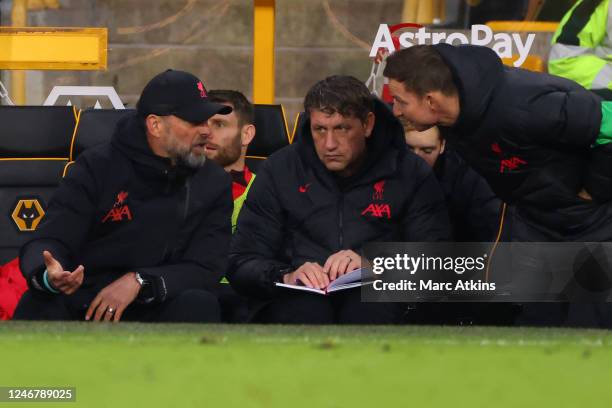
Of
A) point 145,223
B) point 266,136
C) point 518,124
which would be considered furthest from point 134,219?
point 518,124

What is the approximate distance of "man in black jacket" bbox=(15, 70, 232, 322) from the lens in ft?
10.1

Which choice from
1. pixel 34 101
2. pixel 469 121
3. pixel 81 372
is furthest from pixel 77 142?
pixel 81 372

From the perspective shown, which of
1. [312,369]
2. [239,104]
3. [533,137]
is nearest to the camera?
[312,369]

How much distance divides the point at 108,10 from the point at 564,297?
2413mm

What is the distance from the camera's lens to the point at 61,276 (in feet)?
9.30

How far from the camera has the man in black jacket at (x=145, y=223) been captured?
309 cm

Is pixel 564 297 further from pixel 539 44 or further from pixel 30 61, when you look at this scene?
pixel 30 61

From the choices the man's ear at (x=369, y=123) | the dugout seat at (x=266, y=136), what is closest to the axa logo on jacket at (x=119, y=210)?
the man's ear at (x=369, y=123)

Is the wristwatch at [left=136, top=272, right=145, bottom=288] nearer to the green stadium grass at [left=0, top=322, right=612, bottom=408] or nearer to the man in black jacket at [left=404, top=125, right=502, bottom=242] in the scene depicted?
the man in black jacket at [left=404, top=125, right=502, bottom=242]

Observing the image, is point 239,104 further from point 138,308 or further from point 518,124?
point 518,124

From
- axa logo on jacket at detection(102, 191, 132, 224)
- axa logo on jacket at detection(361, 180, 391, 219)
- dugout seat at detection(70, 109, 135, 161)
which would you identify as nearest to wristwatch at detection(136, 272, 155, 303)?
axa logo on jacket at detection(102, 191, 132, 224)

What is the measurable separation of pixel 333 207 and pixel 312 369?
1916mm

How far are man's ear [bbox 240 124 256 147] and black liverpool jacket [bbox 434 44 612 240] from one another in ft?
3.61

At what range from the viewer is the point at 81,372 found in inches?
57.1
